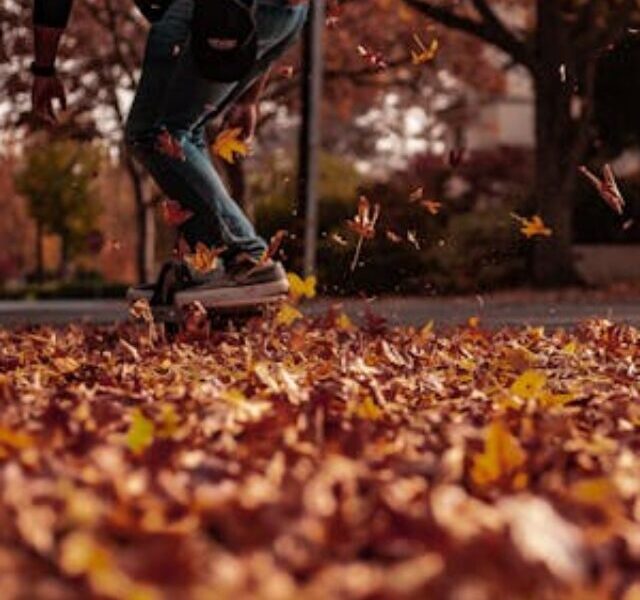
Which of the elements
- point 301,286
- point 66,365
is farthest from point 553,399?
point 301,286

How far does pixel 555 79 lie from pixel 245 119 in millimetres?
14948

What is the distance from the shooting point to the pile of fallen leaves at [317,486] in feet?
6.33

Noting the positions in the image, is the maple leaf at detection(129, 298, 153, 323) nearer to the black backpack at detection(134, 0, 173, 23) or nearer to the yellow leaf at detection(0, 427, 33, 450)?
the black backpack at detection(134, 0, 173, 23)

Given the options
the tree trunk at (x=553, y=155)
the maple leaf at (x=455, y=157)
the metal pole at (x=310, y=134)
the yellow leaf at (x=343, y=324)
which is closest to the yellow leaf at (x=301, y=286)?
the yellow leaf at (x=343, y=324)

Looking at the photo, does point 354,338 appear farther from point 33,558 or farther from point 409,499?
point 33,558

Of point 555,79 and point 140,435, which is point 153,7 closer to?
point 140,435

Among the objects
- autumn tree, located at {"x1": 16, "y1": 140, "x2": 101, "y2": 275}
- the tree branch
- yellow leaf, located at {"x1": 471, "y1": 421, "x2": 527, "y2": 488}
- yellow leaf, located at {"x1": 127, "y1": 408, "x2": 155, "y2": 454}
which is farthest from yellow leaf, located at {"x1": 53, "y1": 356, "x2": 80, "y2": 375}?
autumn tree, located at {"x1": 16, "y1": 140, "x2": 101, "y2": 275}

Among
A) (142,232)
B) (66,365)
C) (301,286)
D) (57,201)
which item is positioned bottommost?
(57,201)

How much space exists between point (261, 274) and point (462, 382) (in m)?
1.68

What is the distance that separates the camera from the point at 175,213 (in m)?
6.18

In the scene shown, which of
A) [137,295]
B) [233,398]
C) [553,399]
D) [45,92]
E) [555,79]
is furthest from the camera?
[555,79]

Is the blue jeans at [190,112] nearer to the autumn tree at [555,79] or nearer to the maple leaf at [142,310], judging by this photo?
the maple leaf at [142,310]

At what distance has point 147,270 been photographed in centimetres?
3250

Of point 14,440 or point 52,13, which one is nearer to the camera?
point 14,440
